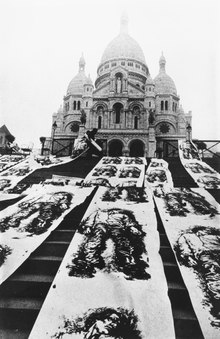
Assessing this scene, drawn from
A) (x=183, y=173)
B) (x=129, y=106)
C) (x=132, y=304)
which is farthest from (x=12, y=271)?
(x=129, y=106)

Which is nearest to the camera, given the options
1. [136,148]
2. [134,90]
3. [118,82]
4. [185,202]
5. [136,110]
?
[185,202]

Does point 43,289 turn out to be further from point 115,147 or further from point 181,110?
point 181,110

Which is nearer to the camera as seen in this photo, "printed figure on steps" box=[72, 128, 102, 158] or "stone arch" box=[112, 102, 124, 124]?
"printed figure on steps" box=[72, 128, 102, 158]

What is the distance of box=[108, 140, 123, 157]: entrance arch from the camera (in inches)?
1097

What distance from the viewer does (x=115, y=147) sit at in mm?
28500

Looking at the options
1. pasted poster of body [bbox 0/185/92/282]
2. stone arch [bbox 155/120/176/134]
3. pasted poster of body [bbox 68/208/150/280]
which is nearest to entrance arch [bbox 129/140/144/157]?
stone arch [bbox 155/120/176/134]

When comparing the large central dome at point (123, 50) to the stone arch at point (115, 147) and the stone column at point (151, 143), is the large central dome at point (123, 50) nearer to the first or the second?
the stone arch at point (115, 147)

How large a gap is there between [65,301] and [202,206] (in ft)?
7.03

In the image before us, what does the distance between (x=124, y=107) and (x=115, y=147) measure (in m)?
4.74

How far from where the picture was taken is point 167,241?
11.0 ft

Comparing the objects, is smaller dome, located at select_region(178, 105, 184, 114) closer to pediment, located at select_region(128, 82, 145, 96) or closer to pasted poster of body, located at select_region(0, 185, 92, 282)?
pediment, located at select_region(128, 82, 145, 96)

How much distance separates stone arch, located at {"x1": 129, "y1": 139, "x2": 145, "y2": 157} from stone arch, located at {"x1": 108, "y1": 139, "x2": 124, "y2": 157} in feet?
2.92

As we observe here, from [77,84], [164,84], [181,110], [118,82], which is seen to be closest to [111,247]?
[118,82]

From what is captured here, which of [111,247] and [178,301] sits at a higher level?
[111,247]
